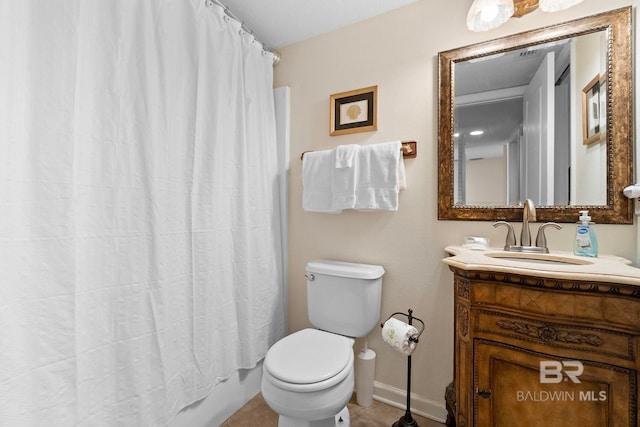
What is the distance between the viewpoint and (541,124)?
4.15ft

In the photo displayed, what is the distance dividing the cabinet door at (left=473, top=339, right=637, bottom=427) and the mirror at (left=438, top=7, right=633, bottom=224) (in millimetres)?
640

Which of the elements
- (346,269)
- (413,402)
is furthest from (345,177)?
(413,402)

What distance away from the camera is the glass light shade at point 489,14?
1.20 m

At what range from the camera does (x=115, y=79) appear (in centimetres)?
102

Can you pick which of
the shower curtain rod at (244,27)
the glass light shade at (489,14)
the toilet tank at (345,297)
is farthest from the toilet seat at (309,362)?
the shower curtain rod at (244,27)

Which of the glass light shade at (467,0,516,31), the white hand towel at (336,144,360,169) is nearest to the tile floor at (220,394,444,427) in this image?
the white hand towel at (336,144,360,169)

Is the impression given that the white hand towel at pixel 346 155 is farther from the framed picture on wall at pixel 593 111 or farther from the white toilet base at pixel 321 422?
the white toilet base at pixel 321 422

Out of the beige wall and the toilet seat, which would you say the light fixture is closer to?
the beige wall

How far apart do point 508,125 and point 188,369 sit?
6.24 ft

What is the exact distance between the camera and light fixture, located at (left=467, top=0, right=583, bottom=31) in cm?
118

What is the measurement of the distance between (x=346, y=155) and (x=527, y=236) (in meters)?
0.93

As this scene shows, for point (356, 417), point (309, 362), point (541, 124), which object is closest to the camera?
point (309, 362)

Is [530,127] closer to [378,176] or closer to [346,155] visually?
[378,176]

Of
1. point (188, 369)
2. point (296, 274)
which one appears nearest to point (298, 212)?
point (296, 274)
